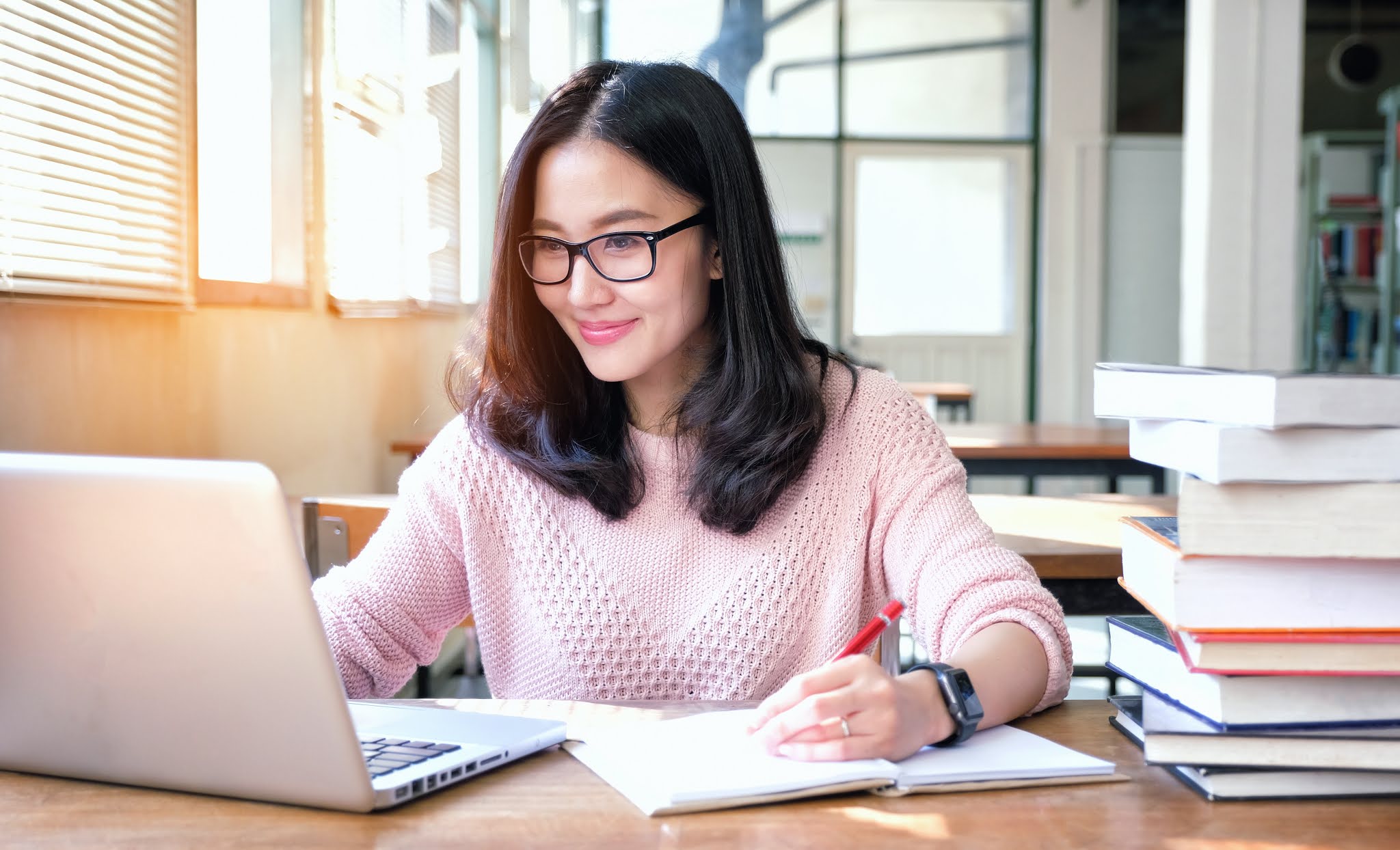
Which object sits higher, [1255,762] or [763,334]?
[763,334]

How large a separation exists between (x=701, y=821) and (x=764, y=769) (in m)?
0.07

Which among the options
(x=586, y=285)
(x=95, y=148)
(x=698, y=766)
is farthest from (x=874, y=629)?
(x=95, y=148)

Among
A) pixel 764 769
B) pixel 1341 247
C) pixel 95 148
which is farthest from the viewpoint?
Result: pixel 1341 247

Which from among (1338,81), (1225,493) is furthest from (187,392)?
(1338,81)

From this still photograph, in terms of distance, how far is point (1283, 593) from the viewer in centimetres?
77

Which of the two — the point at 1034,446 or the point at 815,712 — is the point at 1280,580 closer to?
the point at 815,712

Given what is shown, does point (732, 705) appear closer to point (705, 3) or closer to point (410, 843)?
point (410, 843)

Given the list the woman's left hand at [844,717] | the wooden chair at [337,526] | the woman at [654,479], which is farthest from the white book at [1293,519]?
the wooden chair at [337,526]

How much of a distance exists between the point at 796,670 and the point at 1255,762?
0.59 m

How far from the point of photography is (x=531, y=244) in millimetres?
1358

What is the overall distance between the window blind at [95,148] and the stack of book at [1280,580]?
1456mm

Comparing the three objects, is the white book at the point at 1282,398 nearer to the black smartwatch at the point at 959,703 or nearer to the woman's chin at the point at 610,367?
the black smartwatch at the point at 959,703

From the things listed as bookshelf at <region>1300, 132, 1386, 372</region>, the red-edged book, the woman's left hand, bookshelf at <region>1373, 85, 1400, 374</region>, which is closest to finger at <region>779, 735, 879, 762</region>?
the woman's left hand

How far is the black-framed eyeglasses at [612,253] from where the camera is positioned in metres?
1.30
